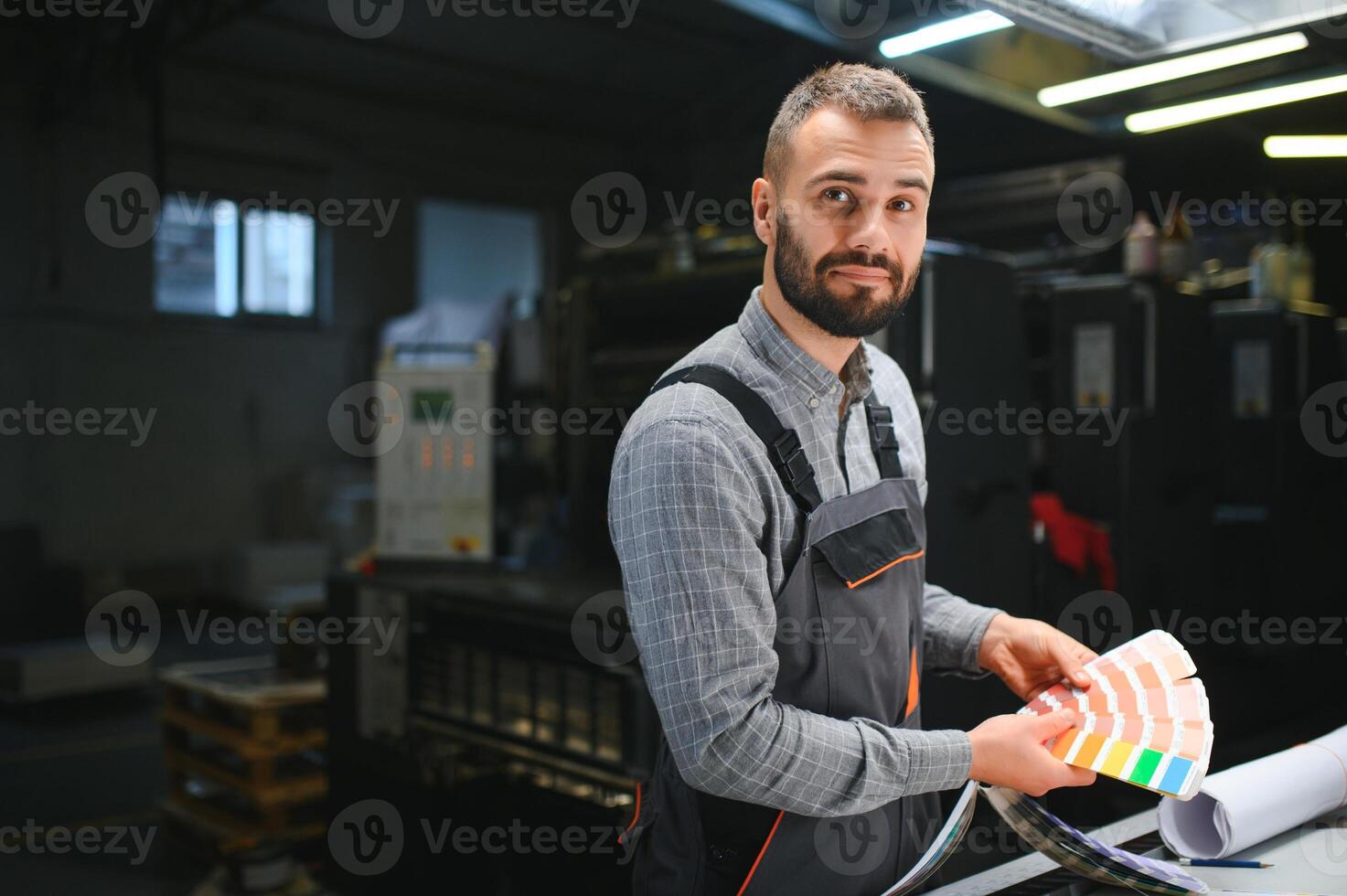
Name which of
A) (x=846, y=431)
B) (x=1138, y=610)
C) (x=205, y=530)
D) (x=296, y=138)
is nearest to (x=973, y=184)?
(x=1138, y=610)

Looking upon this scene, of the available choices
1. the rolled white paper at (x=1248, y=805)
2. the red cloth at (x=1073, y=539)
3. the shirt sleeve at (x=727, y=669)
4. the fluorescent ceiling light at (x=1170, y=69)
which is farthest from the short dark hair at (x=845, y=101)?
the red cloth at (x=1073, y=539)

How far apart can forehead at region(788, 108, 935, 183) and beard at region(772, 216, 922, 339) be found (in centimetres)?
9

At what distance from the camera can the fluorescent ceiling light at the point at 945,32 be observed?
1.69m

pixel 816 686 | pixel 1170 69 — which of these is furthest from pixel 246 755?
pixel 1170 69

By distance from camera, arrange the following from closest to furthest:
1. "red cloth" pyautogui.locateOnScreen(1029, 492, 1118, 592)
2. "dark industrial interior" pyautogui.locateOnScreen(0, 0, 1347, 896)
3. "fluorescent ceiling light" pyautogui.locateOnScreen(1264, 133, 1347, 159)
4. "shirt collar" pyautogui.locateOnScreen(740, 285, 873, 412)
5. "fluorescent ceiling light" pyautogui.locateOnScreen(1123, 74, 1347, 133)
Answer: "shirt collar" pyautogui.locateOnScreen(740, 285, 873, 412)
"fluorescent ceiling light" pyautogui.locateOnScreen(1123, 74, 1347, 133)
"fluorescent ceiling light" pyautogui.locateOnScreen(1264, 133, 1347, 159)
"dark industrial interior" pyautogui.locateOnScreen(0, 0, 1347, 896)
"red cloth" pyautogui.locateOnScreen(1029, 492, 1118, 592)

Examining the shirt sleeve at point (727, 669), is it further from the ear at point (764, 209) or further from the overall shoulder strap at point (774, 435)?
the ear at point (764, 209)

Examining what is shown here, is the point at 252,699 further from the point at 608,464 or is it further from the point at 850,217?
the point at 850,217

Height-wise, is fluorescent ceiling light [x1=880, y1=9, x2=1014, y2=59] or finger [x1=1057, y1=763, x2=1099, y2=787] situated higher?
fluorescent ceiling light [x1=880, y1=9, x2=1014, y2=59]

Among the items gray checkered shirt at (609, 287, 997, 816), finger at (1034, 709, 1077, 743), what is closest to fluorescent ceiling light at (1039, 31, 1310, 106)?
gray checkered shirt at (609, 287, 997, 816)

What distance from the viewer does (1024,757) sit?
127 centimetres

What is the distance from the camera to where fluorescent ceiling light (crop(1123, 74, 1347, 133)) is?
6.29 feet

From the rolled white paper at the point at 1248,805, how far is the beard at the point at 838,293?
2.52 ft

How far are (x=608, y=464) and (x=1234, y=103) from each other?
2.07 metres

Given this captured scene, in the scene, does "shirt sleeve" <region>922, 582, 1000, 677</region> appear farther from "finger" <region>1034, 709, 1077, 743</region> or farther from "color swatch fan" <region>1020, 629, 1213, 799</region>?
"finger" <region>1034, 709, 1077, 743</region>
